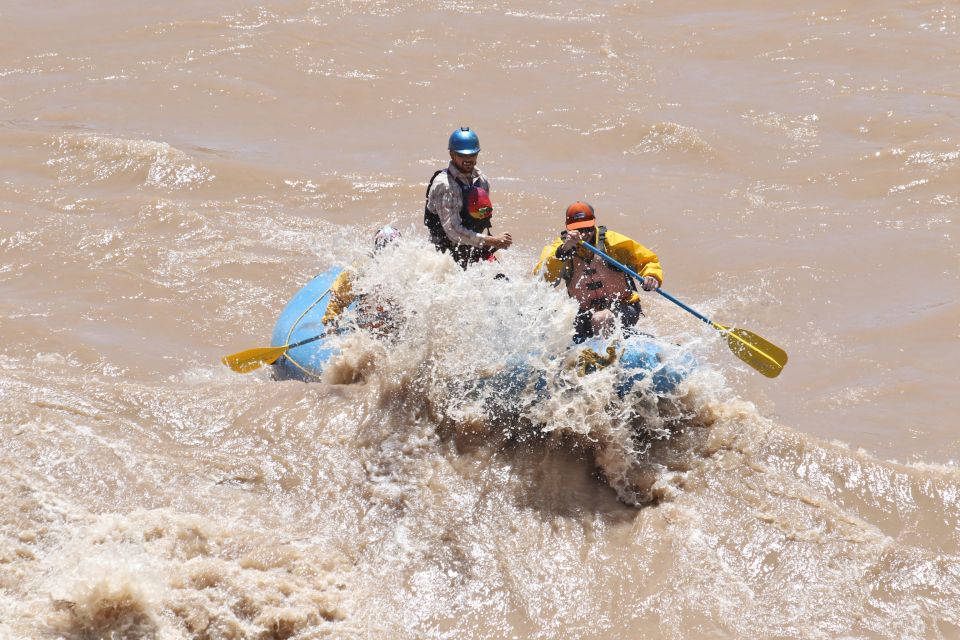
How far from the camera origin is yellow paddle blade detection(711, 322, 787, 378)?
6.00 m

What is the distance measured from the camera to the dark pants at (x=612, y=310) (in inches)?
231

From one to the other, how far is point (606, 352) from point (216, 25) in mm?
10499

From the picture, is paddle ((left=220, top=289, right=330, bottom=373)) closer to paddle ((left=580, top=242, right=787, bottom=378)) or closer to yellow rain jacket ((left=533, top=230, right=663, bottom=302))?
yellow rain jacket ((left=533, top=230, right=663, bottom=302))

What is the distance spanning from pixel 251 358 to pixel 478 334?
5.79 feet

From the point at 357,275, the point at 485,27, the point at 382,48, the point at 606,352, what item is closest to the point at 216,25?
the point at 382,48

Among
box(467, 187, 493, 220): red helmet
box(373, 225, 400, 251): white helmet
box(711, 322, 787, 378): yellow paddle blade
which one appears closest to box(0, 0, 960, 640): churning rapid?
box(373, 225, 400, 251): white helmet

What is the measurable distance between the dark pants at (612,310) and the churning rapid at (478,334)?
0.92 ft

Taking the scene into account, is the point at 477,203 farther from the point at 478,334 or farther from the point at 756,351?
the point at 756,351

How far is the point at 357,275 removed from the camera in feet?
20.4

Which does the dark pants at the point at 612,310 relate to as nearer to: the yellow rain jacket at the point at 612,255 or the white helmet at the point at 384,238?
the yellow rain jacket at the point at 612,255

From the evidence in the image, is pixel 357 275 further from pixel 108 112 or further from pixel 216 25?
pixel 216 25

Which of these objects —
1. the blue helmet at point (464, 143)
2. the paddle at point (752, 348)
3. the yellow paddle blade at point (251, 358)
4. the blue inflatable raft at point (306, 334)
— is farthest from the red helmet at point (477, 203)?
the yellow paddle blade at point (251, 358)

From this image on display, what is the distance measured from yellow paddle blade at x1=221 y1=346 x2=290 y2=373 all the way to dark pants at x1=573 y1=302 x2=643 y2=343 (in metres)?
1.87

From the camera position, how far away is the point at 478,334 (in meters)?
5.36
